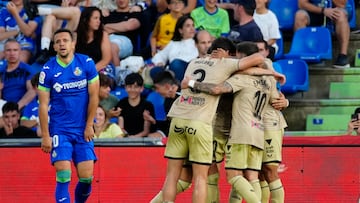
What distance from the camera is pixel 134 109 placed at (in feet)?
54.4

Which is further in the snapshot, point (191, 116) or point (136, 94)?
point (136, 94)

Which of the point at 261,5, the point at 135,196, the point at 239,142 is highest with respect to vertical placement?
the point at 261,5

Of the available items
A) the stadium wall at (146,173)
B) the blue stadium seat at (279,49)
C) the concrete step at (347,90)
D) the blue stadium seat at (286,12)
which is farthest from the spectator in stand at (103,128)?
the blue stadium seat at (286,12)

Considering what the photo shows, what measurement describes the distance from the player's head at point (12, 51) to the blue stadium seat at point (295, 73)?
3.77 metres

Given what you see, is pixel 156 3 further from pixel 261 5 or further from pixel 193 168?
pixel 193 168

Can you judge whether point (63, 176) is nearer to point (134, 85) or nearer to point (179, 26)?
point (134, 85)

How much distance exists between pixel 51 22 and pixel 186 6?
2.10 m

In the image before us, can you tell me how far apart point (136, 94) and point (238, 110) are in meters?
3.15

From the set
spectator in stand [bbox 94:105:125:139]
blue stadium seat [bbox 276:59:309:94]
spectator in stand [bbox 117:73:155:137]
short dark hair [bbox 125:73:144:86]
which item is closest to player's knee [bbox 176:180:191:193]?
spectator in stand [bbox 94:105:125:139]

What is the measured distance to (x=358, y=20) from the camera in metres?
19.1

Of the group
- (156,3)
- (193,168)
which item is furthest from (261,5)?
(193,168)

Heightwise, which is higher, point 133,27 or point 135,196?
point 133,27

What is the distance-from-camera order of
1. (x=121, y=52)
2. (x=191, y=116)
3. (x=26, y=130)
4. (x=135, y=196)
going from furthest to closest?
1. (x=121, y=52)
2. (x=26, y=130)
3. (x=135, y=196)
4. (x=191, y=116)

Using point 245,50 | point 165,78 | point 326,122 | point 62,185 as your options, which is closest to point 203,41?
point 165,78
